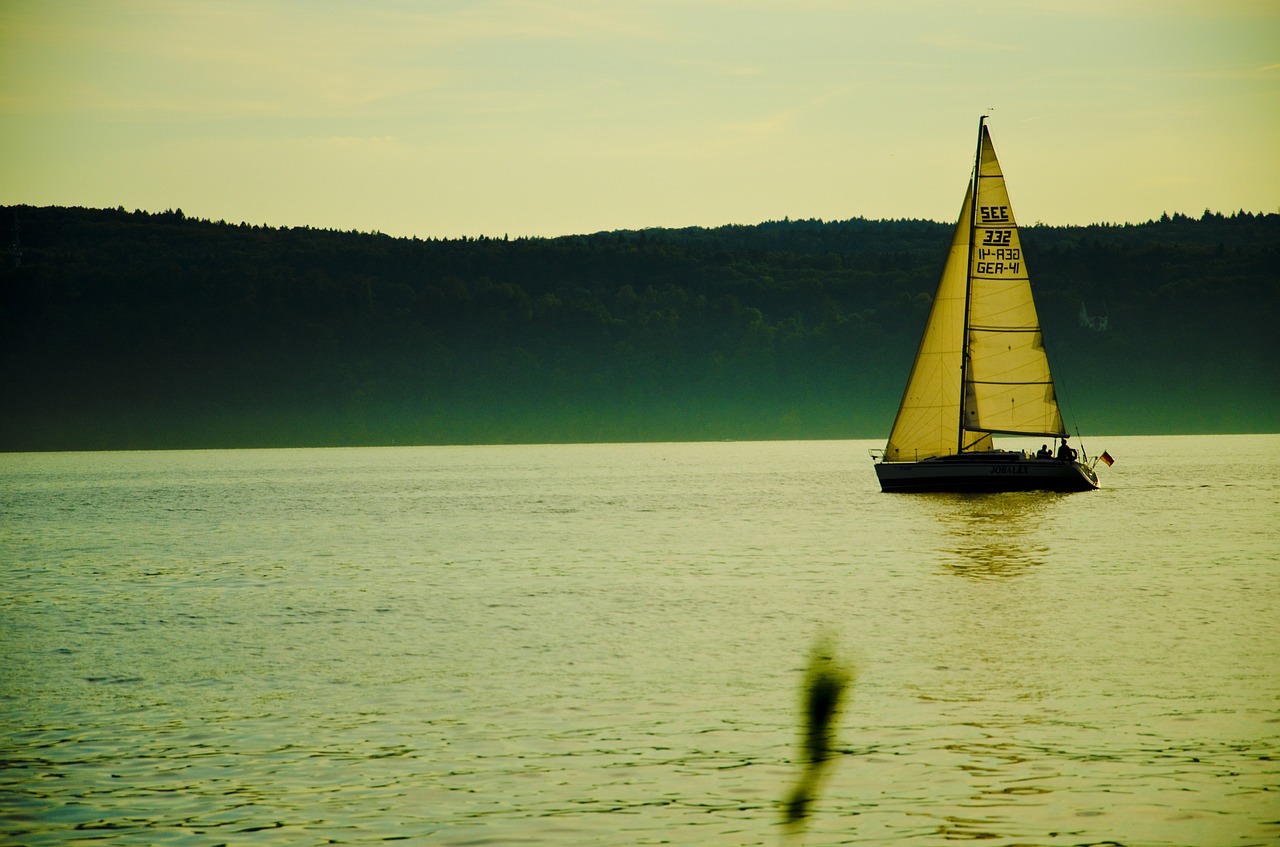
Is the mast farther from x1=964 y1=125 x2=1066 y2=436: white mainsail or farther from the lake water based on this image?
the lake water

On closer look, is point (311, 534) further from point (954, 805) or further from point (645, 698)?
point (954, 805)

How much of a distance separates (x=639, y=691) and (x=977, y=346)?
53.0 meters

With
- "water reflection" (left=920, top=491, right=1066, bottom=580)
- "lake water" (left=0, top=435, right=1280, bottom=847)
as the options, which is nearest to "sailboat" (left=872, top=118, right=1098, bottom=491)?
"water reflection" (left=920, top=491, right=1066, bottom=580)

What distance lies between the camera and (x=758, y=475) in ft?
519

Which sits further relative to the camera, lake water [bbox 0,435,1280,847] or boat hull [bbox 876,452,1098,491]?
boat hull [bbox 876,452,1098,491]

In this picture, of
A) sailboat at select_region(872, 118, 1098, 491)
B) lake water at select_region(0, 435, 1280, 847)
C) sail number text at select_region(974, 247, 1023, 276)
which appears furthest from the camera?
sail number text at select_region(974, 247, 1023, 276)

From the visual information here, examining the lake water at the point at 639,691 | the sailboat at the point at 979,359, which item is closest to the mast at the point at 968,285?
the sailboat at the point at 979,359

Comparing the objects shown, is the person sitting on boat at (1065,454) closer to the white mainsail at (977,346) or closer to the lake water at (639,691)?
the white mainsail at (977,346)

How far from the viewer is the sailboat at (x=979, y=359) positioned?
7481 cm

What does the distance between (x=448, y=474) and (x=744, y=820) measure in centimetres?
16530

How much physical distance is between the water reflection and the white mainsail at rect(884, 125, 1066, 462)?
4495 millimetres

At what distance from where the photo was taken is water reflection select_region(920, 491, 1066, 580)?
1945 inches

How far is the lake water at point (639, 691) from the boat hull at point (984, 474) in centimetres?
898

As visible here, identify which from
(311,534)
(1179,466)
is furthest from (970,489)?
(1179,466)
